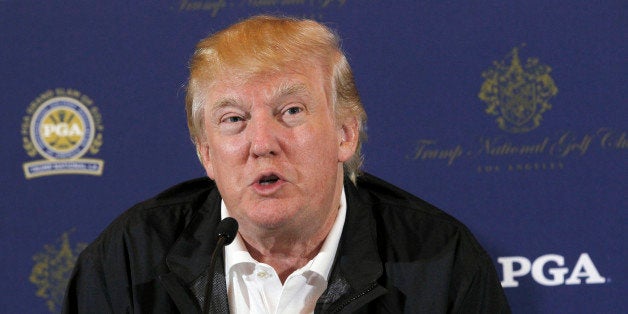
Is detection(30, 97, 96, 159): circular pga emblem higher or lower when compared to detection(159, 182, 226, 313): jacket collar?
higher

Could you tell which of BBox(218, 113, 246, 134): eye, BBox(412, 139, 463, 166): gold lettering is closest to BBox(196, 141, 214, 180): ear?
BBox(218, 113, 246, 134): eye

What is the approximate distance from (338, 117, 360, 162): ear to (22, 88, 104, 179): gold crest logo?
2.22 ft

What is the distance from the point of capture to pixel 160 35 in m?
1.99

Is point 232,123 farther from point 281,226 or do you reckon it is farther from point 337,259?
point 337,259

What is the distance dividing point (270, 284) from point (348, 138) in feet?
1.07

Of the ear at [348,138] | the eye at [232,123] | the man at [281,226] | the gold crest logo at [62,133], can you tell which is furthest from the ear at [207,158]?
the gold crest logo at [62,133]

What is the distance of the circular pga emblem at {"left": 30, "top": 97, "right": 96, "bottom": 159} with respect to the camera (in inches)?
79.1

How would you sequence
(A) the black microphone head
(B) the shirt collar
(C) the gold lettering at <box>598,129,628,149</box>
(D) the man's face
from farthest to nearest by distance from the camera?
(C) the gold lettering at <box>598,129,628,149</box> < (B) the shirt collar < (D) the man's face < (A) the black microphone head

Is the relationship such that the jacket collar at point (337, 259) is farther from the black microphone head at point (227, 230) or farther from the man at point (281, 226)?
the black microphone head at point (227, 230)

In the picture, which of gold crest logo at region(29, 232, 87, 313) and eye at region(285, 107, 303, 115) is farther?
gold crest logo at region(29, 232, 87, 313)

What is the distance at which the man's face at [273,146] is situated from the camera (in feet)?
4.88

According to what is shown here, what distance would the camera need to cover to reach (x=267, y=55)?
60.2 inches

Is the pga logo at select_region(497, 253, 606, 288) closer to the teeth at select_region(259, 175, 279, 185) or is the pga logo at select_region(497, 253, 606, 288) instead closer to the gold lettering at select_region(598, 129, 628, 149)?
the gold lettering at select_region(598, 129, 628, 149)

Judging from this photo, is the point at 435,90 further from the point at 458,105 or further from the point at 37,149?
the point at 37,149
